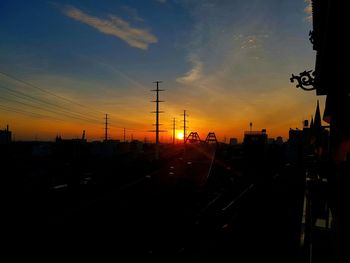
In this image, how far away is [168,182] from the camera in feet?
95.2

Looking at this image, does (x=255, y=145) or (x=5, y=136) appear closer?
(x=255, y=145)

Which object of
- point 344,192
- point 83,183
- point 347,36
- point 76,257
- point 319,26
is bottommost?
point 76,257

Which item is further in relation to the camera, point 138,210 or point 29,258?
point 138,210

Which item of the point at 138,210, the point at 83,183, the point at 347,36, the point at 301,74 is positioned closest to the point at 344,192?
the point at 347,36

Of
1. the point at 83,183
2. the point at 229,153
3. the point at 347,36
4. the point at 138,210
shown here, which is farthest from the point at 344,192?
the point at 229,153

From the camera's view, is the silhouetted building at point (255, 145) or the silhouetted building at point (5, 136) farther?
the silhouetted building at point (5, 136)

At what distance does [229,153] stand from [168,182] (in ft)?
91.3

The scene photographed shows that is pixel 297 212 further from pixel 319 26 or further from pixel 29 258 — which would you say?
pixel 319 26

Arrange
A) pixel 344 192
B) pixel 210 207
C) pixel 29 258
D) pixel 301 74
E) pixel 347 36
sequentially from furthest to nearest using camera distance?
1. pixel 210 207
2. pixel 29 258
3. pixel 301 74
4. pixel 347 36
5. pixel 344 192

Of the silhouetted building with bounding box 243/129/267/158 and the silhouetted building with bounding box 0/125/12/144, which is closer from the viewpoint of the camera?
the silhouetted building with bounding box 243/129/267/158

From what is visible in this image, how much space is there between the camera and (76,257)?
11812mm

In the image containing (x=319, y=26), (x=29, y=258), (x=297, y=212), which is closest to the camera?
(x=319, y=26)

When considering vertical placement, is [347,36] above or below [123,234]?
above

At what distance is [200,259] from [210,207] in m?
9.35
